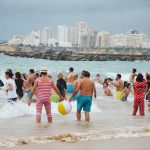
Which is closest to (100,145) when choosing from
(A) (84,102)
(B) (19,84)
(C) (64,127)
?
(C) (64,127)

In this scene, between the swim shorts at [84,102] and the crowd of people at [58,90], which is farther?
the swim shorts at [84,102]

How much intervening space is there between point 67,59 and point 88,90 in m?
93.1

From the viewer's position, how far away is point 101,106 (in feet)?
51.2

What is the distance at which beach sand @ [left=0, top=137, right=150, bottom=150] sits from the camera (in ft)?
23.7

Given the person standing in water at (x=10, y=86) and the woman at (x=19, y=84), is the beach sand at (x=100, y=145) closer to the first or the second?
the person standing in water at (x=10, y=86)

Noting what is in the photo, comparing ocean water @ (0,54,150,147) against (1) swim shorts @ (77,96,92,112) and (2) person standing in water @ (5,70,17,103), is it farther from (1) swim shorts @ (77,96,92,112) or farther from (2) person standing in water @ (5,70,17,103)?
(1) swim shorts @ (77,96,92,112)

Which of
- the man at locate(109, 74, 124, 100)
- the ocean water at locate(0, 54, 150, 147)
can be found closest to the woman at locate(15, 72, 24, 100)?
the ocean water at locate(0, 54, 150, 147)

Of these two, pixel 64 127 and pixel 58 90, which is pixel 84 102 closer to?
pixel 58 90

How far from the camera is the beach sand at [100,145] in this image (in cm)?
723

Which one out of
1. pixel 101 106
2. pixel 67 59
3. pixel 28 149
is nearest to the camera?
pixel 28 149

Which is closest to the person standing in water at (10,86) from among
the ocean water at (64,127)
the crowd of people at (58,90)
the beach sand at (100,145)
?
the crowd of people at (58,90)

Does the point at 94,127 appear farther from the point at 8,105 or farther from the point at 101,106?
the point at 101,106

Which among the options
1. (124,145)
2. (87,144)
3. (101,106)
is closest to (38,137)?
(87,144)

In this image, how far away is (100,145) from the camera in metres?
7.48
